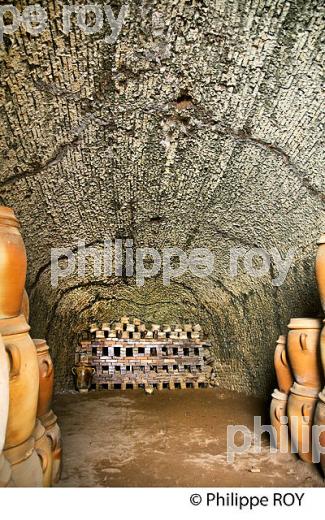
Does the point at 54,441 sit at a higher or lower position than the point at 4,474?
lower

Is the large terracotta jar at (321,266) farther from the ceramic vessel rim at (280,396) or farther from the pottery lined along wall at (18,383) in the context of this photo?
the pottery lined along wall at (18,383)

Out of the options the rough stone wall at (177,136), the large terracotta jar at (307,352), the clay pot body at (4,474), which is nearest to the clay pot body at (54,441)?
the clay pot body at (4,474)

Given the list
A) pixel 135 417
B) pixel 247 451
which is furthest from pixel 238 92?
pixel 135 417

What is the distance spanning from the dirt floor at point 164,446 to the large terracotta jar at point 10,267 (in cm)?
111

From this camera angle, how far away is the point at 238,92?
2.07m

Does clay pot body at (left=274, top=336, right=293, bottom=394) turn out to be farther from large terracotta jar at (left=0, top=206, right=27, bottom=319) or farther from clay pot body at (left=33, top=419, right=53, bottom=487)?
large terracotta jar at (left=0, top=206, right=27, bottom=319)

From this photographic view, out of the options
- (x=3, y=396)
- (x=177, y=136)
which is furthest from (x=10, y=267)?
(x=177, y=136)

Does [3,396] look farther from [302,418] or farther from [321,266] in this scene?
[302,418]

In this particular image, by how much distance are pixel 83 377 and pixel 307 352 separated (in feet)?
11.4

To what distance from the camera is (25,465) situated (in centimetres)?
162

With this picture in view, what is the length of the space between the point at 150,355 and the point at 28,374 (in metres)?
3.90

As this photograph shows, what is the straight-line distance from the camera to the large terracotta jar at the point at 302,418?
7.63 ft

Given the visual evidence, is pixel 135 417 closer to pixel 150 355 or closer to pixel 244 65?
pixel 150 355

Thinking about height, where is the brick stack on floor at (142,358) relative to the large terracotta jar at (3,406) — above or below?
below
